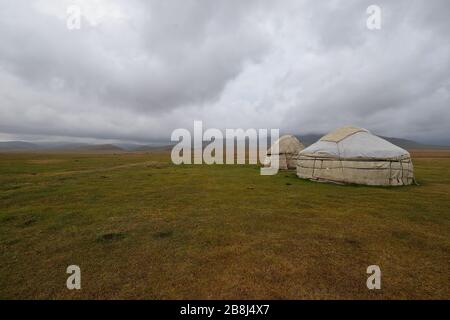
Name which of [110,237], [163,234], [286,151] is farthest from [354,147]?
[110,237]

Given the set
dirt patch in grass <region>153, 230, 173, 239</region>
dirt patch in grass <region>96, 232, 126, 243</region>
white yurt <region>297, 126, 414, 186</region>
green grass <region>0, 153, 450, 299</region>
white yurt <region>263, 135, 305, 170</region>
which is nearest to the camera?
green grass <region>0, 153, 450, 299</region>

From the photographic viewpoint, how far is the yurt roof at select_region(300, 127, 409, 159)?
13164 mm

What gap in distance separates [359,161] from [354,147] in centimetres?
102

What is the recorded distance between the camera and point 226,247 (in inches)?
214

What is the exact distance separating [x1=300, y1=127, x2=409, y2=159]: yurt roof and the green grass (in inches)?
146

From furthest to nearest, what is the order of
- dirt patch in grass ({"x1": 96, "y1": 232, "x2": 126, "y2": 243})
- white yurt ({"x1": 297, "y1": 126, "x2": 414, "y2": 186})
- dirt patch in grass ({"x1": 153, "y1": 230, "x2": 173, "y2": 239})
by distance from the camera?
1. white yurt ({"x1": 297, "y1": 126, "x2": 414, "y2": 186})
2. dirt patch in grass ({"x1": 153, "y1": 230, "x2": 173, "y2": 239})
3. dirt patch in grass ({"x1": 96, "y1": 232, "x2": 126, "y2": 243})

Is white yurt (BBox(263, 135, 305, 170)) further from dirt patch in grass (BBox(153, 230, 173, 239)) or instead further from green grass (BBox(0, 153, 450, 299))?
dirt patch in grass (BBox(153, 230, 173, 239))

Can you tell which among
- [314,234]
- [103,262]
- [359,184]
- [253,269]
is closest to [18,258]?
[103,262]

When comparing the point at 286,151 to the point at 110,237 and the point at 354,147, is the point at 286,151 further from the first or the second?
the point at 110,237

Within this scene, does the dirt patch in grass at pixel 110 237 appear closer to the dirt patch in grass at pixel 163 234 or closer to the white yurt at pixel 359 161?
the dirt patch in grass at pixel 163 234

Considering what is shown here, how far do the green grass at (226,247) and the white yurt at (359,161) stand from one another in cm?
320

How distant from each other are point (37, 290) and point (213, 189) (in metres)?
9.28

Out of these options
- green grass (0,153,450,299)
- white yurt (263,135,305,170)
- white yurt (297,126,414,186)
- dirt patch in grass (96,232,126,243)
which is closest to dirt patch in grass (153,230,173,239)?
green grass (0,153,450,299)

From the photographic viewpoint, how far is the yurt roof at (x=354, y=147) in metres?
13.2
